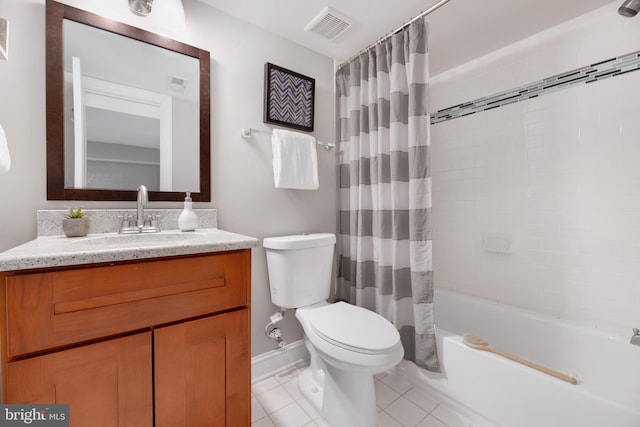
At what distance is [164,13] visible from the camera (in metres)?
1.22

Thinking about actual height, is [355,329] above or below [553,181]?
below

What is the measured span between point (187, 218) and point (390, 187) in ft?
3.65

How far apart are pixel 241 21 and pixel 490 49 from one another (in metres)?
1.66

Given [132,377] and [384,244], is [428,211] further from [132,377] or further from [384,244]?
[132,377]

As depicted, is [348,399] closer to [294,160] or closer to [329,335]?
[329,335]

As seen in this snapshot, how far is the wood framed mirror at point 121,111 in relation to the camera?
1084 millimetres

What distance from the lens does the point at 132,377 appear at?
768 millimetres

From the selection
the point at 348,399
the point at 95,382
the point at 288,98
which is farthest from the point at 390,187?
the point at 95,382

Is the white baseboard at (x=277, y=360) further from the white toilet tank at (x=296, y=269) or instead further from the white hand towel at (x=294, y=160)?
the white hand towel at (x=294, y=160)

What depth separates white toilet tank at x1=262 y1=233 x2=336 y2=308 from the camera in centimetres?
148

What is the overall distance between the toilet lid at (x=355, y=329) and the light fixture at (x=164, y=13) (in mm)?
1571

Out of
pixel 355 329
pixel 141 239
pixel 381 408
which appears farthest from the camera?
pixel 381 408

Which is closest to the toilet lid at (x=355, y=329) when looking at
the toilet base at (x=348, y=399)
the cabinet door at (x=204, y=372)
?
the toilet base at (x=348, y=399)

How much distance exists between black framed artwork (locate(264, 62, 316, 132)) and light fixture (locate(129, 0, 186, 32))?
50 cm
